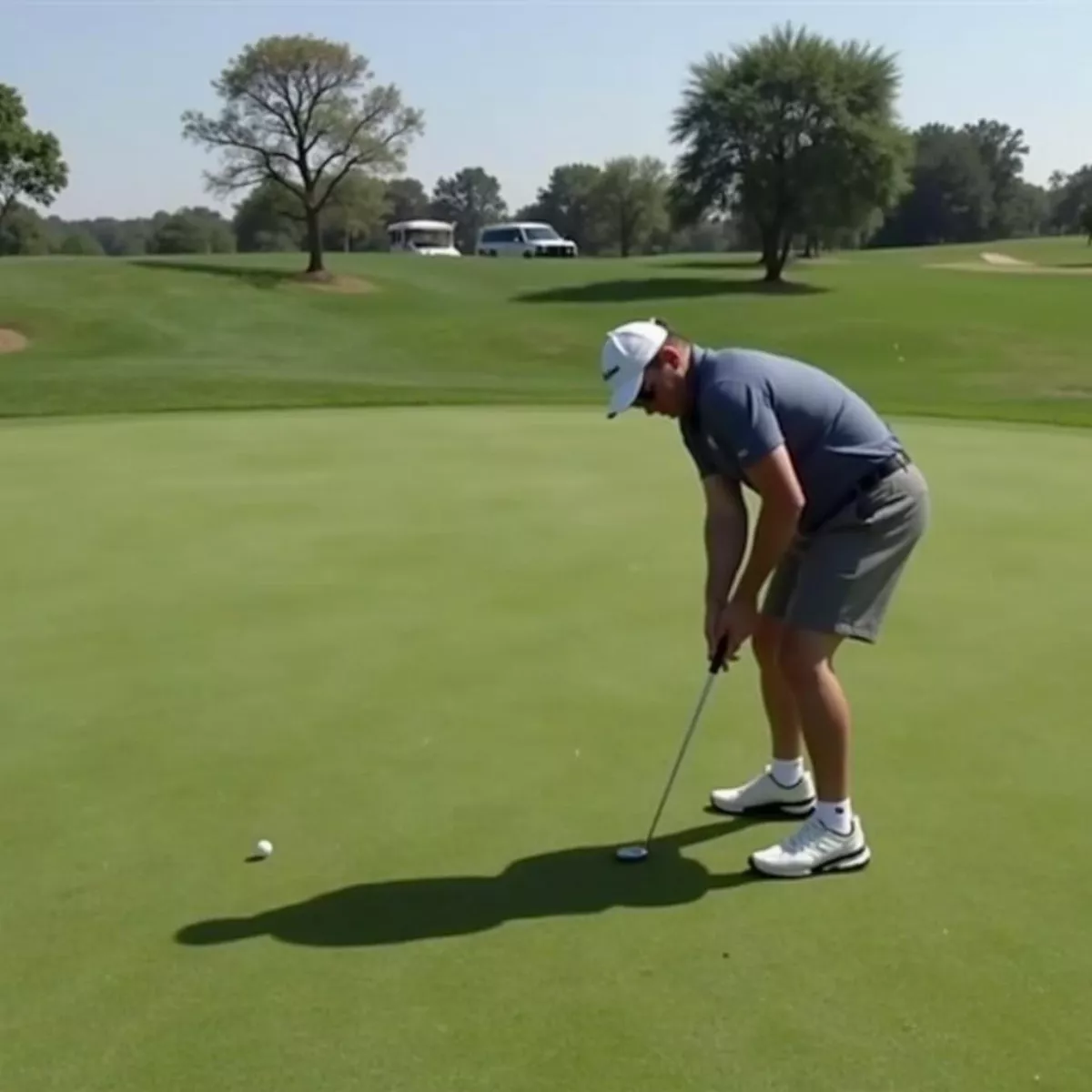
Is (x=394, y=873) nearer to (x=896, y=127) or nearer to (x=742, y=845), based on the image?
(x=742, y=845)

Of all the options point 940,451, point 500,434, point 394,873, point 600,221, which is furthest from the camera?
point 600,221

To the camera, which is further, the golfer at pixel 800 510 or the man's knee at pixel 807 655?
the man's knee at pixel 807 655

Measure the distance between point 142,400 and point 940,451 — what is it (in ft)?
31.7

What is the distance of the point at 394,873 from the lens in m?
3.54

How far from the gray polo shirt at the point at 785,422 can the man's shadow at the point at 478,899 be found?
972 mm

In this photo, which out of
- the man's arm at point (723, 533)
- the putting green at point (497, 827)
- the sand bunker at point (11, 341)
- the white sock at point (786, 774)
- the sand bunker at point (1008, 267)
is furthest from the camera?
the sand bunker at point (1008, 267)

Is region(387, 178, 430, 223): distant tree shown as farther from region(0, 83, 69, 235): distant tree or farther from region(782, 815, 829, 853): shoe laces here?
region(782, 815, 829, 853): shoe laces

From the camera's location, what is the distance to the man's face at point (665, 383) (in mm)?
3436

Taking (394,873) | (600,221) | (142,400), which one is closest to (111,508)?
(394,873)

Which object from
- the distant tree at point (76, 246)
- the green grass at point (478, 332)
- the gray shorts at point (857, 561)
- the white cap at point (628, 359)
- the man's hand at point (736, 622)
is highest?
the white cap at point (628, 359)

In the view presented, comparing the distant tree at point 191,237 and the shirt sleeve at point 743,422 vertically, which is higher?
the shirt sleeve at point 743,422

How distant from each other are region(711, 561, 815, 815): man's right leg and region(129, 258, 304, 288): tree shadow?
1220 inches

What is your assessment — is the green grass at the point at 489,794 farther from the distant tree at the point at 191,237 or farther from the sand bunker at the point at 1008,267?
the distant tree at the point at 191,237

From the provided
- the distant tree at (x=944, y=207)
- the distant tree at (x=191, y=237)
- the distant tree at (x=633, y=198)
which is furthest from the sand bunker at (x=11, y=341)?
the distant tree at (x=944, y=207)
